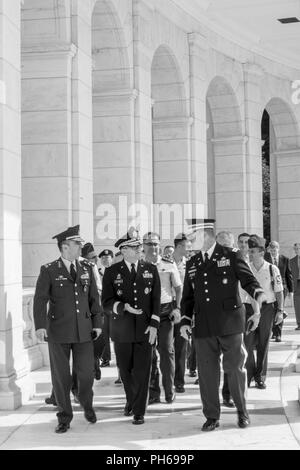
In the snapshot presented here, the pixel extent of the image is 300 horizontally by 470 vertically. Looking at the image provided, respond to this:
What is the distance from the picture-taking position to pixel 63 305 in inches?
307

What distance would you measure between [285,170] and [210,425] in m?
18.3

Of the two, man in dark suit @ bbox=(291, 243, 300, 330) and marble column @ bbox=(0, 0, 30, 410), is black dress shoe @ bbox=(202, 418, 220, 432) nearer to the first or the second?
marble column @ bbox=(0, 0, 30, 410)

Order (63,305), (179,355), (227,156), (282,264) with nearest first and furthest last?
(63,305)
(179,355)
(282,264)
(227,156)

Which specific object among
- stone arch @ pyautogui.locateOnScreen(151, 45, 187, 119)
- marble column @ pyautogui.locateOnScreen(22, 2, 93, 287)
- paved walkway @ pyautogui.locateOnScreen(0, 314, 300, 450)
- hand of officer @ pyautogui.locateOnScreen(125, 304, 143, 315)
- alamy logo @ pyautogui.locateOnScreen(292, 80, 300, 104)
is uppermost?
alamy logo @ pyautogui.locateOnScreen(292, 80, 300, 104)

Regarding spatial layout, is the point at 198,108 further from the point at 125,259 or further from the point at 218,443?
the point at 218,443

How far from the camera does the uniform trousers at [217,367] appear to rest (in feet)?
25.1

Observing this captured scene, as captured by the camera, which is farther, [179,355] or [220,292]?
[179,355]

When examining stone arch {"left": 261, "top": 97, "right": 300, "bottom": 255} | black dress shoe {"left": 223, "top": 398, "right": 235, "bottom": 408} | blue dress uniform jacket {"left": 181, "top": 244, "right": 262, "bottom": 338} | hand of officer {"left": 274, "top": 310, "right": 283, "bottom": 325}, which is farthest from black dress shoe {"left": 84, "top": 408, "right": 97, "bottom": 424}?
stone arch {"left": 261, "top": 97, "right": 300, "bottom": 255}

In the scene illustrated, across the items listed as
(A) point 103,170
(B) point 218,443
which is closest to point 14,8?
(B) point 218,443

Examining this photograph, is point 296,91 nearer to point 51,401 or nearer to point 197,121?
point 197,121

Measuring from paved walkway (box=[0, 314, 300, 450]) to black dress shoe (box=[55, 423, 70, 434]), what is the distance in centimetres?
6

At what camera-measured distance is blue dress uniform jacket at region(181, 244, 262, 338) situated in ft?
25.0

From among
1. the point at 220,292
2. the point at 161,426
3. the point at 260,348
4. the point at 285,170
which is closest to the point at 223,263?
the point at 220,292

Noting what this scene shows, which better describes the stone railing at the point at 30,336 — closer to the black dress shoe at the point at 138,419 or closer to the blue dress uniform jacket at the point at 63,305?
the blue dress uniform jacket at the point at 63,305
